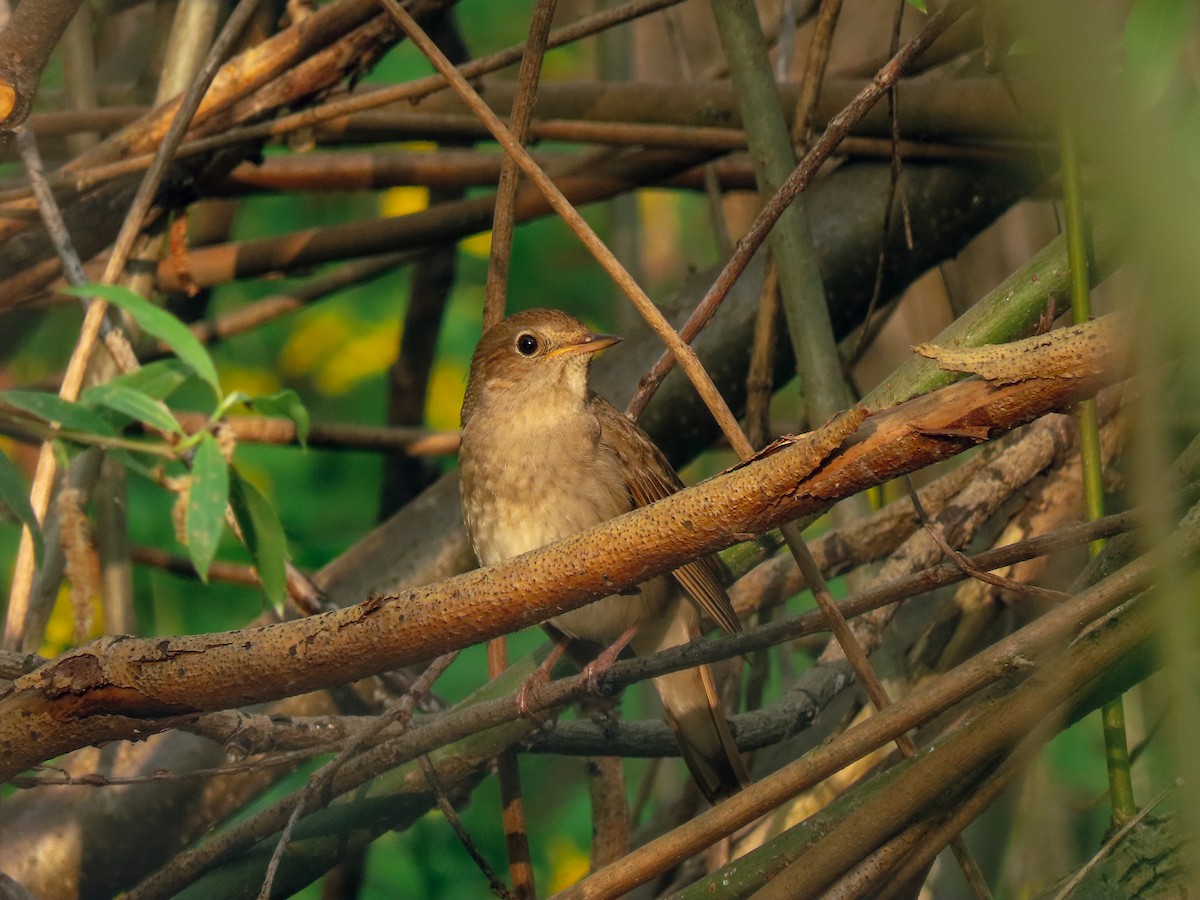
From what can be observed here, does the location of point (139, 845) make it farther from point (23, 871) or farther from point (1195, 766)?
point (1195, 766)

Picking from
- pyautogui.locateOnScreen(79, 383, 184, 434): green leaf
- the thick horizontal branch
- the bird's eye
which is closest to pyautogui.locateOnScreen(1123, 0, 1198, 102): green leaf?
the thick horizontal branch

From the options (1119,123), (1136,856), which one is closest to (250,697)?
(1136,856)

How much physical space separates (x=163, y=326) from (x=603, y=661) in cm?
138

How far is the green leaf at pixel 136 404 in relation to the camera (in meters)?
2.55

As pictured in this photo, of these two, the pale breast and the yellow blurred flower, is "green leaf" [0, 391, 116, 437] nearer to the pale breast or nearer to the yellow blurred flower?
the pale breast

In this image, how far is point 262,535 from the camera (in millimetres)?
2879

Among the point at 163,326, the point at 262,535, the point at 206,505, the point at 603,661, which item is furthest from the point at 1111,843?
the point at 163,326

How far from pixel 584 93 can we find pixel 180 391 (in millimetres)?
2424

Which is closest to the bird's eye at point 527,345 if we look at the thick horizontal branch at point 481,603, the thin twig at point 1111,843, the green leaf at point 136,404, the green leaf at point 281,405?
the green leaf at point 281,405

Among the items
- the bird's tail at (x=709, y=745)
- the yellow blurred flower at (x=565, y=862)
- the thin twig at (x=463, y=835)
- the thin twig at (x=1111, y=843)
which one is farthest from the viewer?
the yellow blurred flower at (x=565, y=862)

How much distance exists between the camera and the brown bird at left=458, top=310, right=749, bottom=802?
3393 millimetres

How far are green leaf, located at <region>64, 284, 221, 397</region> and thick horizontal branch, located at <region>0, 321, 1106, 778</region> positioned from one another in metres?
0.85

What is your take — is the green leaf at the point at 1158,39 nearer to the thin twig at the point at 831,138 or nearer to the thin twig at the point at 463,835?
the thin twig at the point at 831,138

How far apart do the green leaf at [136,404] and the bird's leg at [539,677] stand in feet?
2.96
